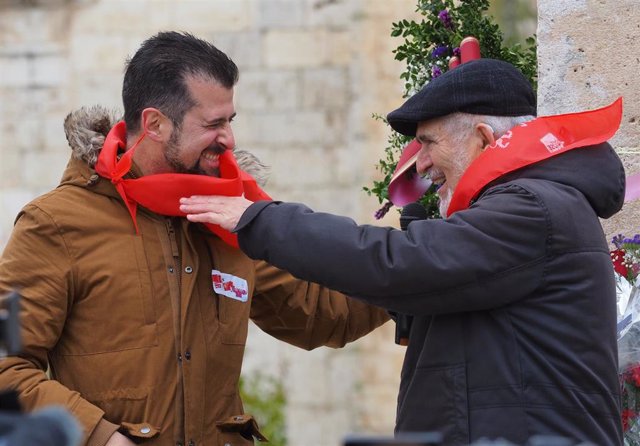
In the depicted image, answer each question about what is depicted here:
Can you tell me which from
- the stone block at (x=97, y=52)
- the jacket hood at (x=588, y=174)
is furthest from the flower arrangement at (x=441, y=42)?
the stone block at (x=97, y=52)

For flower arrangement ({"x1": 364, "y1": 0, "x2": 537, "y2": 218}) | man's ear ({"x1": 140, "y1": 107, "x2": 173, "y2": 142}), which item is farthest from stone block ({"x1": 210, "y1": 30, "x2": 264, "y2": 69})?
man's ear ({"x1": 140, "y1": 107, "x2": 173, "y2": 142})

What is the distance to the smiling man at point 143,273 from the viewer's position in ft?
12.9

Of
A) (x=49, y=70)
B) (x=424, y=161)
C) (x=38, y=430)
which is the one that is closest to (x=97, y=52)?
(x=49, y=70)

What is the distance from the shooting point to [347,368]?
8516 millimetres

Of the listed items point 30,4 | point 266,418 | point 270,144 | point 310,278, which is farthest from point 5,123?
point 310,278

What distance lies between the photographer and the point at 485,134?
3709mm

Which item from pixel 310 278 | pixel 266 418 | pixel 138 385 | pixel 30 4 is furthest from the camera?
pixel 30 4

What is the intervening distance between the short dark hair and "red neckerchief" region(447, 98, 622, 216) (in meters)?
1.04

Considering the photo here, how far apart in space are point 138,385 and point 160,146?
0.78 m

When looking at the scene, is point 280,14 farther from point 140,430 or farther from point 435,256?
point 435,256

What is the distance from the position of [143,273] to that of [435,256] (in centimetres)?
110

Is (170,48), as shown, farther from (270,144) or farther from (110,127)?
(270,144)

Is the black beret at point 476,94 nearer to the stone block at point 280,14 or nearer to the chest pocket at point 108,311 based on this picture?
the chest pocket at point 108,311

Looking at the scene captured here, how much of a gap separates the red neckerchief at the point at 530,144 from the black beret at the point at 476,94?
0.12m
